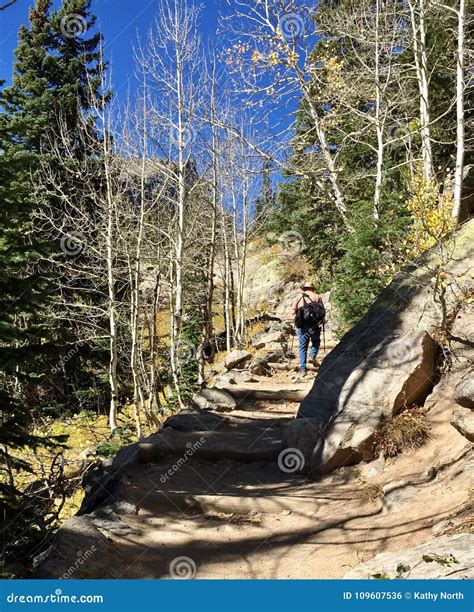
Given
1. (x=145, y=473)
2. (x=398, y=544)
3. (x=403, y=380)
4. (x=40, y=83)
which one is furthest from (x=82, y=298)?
(x=398, y=544)

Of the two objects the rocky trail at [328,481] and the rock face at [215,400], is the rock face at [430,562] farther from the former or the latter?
the rock face at [215,400]

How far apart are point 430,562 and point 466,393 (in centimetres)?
250

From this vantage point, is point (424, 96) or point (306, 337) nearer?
point (306, 337)

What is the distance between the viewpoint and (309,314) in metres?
11.5

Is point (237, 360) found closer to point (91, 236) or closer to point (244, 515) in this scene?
point (91, 236)

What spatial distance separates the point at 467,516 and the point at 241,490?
10.0 feet

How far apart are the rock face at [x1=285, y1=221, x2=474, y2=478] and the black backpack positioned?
272cm

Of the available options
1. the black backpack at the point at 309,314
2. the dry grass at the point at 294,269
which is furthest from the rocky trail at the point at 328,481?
the dry grass at the point at 294,269

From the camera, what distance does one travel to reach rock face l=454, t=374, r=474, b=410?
570 cm

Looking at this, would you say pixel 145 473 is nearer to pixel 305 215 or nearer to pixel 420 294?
pixel 420 294

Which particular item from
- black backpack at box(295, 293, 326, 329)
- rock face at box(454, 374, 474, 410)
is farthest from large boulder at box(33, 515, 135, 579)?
black backpack at box(295, 293, 326, 329)

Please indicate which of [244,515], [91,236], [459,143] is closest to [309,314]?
[459,143]

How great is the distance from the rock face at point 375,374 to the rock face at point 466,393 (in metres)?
0.98

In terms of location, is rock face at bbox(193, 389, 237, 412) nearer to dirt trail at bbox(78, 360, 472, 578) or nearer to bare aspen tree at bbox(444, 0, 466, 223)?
dirt trail at bbox(78, 360, 472, 578)
